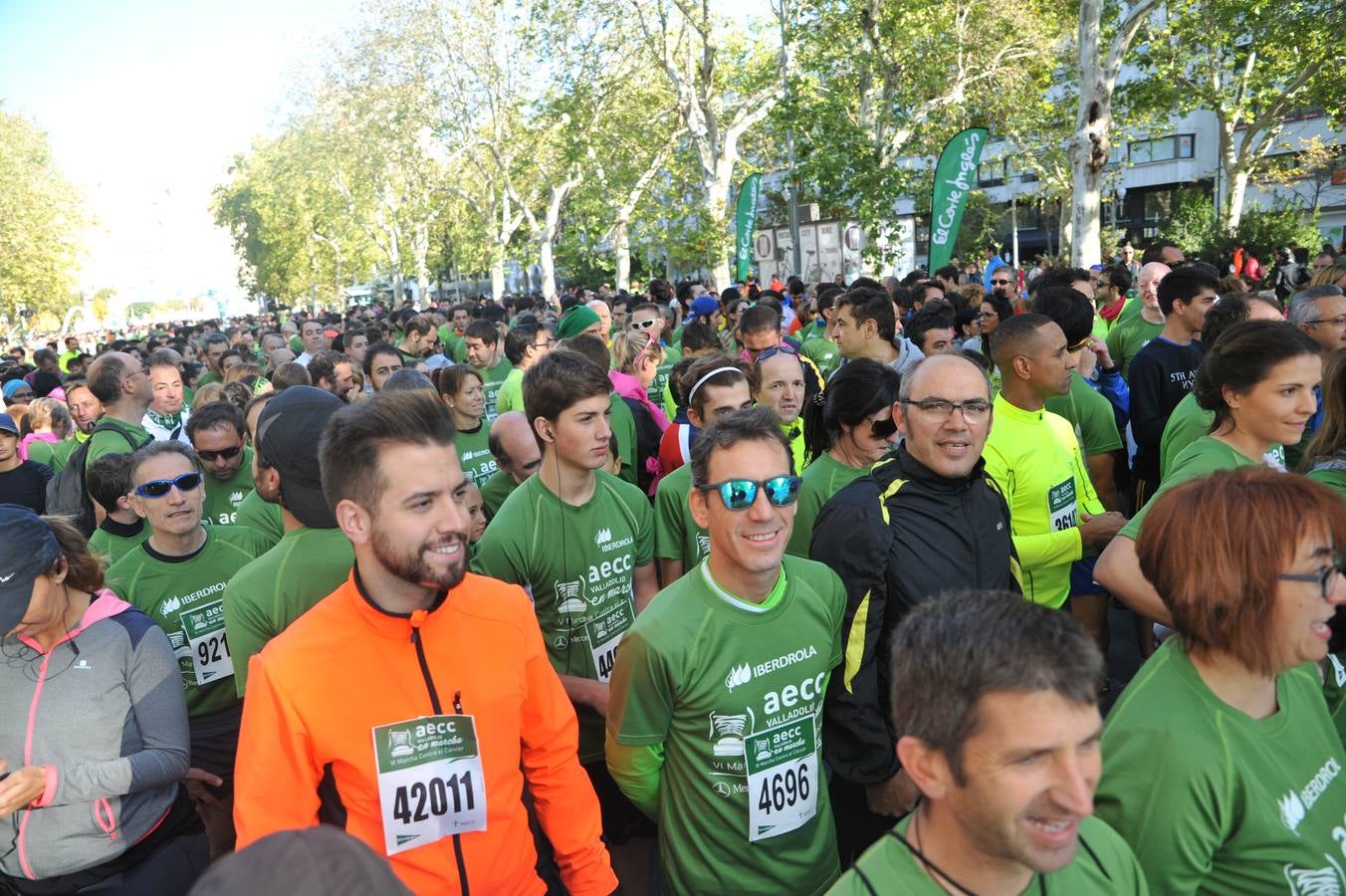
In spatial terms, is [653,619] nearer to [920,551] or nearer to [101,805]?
[920,551]

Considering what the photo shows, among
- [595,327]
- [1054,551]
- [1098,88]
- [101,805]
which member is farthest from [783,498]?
[1098,88]

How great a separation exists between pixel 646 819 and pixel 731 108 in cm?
2637

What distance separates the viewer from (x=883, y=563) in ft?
9.95

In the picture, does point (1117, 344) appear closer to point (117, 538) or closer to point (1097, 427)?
point (1097, 427)

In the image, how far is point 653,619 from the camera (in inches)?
105

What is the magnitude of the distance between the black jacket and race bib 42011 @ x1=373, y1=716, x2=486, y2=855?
47.4 inches

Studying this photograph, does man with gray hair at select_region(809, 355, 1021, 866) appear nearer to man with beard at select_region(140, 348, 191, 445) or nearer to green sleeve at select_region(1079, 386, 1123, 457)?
green sleeve at select_region(1079, 386, 1123, 457)

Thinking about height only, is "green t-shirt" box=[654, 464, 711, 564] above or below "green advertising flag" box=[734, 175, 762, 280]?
below

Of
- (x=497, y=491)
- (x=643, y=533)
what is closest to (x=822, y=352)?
(x=497, y=491)

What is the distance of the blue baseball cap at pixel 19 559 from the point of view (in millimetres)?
2719

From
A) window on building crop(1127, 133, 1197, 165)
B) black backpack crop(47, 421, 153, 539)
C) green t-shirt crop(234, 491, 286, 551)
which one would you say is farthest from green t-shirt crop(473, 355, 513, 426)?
window on building crop(1127, 133, 1197, 165)

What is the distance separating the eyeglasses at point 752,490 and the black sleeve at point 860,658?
0.39 meters

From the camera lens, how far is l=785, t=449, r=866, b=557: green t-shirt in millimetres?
3938

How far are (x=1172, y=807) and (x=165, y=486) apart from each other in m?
3.68
